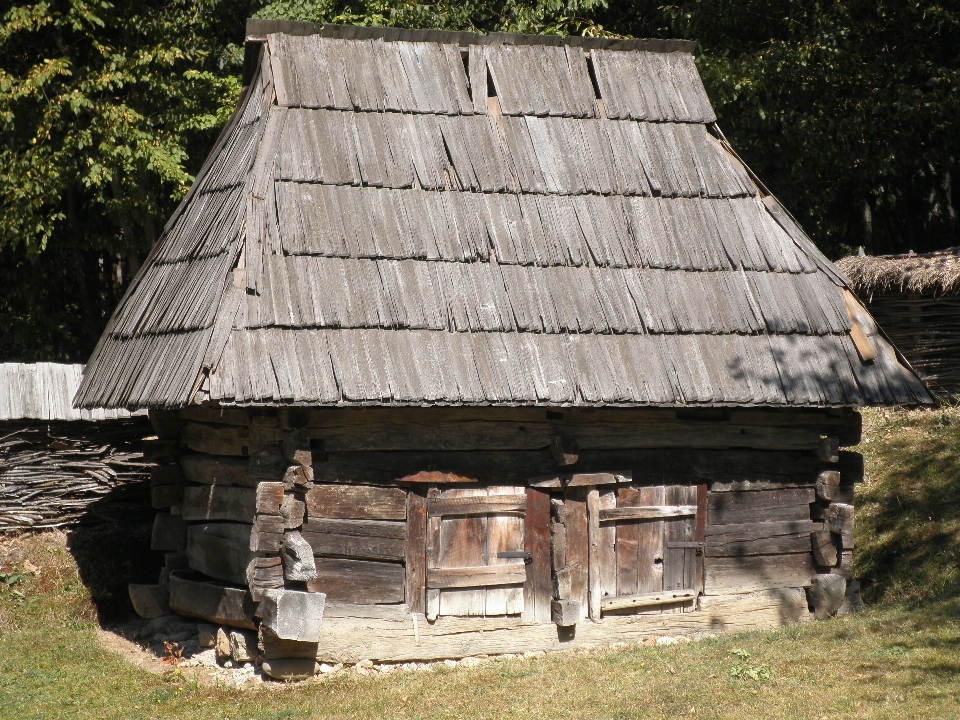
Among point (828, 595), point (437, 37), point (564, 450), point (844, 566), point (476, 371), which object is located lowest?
point (828, 595)

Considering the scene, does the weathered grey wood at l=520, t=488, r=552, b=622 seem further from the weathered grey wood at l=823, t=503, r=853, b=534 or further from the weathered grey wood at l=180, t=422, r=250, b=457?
the weathered grey wood at l=823, t=503, r=853, b=534

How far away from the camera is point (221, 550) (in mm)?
8570

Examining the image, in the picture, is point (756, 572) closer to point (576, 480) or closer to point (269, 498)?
point (576, 480)

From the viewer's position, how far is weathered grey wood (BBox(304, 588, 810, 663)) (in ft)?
26.5

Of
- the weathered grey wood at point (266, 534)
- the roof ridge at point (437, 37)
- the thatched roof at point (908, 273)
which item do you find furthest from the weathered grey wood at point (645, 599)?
the thatched roof at point (908, 273)

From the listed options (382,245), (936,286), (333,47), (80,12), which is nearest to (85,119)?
(80,12)

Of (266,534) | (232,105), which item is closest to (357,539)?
(266,534)

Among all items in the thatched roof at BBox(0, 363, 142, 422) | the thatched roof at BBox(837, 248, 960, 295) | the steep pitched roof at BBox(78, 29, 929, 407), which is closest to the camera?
the steep pitched roof at BBox(78, 29, 929, 407)

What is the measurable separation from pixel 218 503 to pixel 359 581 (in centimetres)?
141

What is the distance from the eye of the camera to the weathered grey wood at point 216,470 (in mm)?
8383

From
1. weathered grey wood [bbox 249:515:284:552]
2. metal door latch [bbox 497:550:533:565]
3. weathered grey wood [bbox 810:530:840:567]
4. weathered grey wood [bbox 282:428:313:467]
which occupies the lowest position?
weathered grey wood [bbox 810:530:840:567]

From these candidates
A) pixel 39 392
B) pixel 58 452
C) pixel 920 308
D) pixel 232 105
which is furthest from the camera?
pixel 232 105

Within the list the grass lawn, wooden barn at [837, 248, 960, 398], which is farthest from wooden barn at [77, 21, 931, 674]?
wooden barn at [837, 248, 960, 398]

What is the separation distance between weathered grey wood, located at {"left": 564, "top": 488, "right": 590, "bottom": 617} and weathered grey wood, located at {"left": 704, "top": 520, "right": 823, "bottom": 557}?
3.59ft
